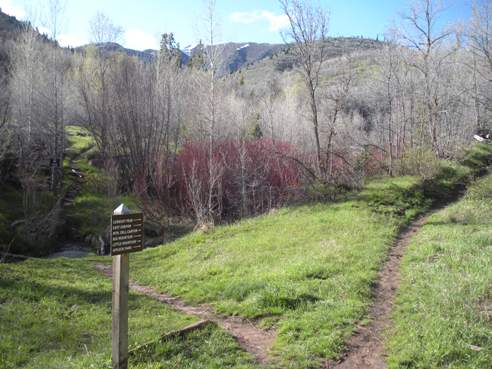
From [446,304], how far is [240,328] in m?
3.36

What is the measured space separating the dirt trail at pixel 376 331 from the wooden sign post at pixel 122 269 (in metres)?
2.66

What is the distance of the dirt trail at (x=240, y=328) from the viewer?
5873mm

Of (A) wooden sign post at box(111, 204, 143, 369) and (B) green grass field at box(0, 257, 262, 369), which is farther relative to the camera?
(B) green grass field at box(0, 257, 262, 369)

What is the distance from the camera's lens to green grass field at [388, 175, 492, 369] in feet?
16.8

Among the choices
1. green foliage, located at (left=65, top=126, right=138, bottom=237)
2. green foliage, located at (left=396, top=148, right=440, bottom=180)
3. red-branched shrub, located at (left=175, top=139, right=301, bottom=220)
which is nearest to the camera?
green foliage, located at (left=396, top=148, right=440, bottom=180)

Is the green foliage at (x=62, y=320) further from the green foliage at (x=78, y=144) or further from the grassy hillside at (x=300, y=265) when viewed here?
the green foliage at (x=78, y=144)

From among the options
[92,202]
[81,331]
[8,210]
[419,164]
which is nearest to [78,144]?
[92,202]

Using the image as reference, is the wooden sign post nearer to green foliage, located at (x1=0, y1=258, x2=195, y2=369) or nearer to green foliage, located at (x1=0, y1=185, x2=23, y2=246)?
green foliage, located at (x1=0, y1=258, x2=195, y2=369)

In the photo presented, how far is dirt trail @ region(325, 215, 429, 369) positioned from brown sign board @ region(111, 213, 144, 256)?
2.99 metres

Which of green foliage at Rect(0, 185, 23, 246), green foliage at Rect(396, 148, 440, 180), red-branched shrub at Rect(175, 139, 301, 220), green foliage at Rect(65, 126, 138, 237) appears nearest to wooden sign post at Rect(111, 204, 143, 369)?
green foliage at Rect(0, 185, 23, 246)

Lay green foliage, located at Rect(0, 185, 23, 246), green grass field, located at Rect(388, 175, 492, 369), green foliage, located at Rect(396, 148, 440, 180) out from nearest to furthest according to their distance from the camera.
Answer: green grass field, located at Rect(388, 175, 492, 369), green foliage, located at Rect(0, 185, 23, 246), green foliage, located at Rect(396, 148, 440, 180)

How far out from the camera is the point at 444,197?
17891mm

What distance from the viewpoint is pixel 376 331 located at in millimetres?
6133

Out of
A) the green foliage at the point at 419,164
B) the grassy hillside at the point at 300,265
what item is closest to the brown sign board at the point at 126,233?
the grassy hillside at the point at 300,265
